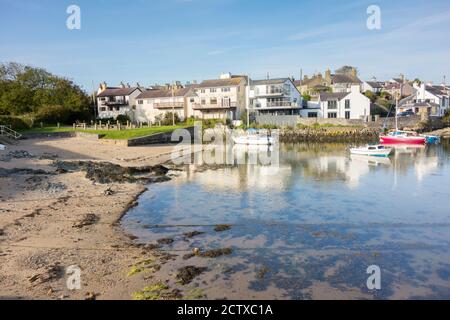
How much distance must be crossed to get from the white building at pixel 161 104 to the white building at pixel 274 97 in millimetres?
11434

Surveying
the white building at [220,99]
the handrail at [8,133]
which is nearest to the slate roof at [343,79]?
the white building at [220,99]

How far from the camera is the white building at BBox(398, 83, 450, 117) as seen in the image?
69.5 metres

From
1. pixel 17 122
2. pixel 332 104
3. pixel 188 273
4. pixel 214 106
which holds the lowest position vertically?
pixel 188 273

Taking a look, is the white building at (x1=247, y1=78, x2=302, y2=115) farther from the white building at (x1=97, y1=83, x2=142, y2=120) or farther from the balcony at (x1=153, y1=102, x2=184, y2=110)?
the white building at (x1=97, y1=83, x2=142, y2=120)

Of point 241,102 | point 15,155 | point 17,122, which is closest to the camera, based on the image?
point 15,155

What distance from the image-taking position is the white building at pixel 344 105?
64.1 meters

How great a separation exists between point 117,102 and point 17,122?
2772cm

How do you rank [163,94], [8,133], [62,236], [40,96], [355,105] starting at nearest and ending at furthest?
[62,236]
[8,133]
[40,96]
[355,105]
[163,94]

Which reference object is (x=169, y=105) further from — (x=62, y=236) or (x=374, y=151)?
(x=62, y=236)

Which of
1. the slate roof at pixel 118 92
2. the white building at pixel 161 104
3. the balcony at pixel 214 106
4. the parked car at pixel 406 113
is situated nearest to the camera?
the balcony at pixel 214 106

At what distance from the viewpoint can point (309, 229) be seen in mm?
15391

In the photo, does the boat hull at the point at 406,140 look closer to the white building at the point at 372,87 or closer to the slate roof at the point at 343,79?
the slate roof at the point at 343,79

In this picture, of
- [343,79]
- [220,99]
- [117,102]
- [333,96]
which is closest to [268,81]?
[220,99]

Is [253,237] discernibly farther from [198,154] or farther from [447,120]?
[447,120]
